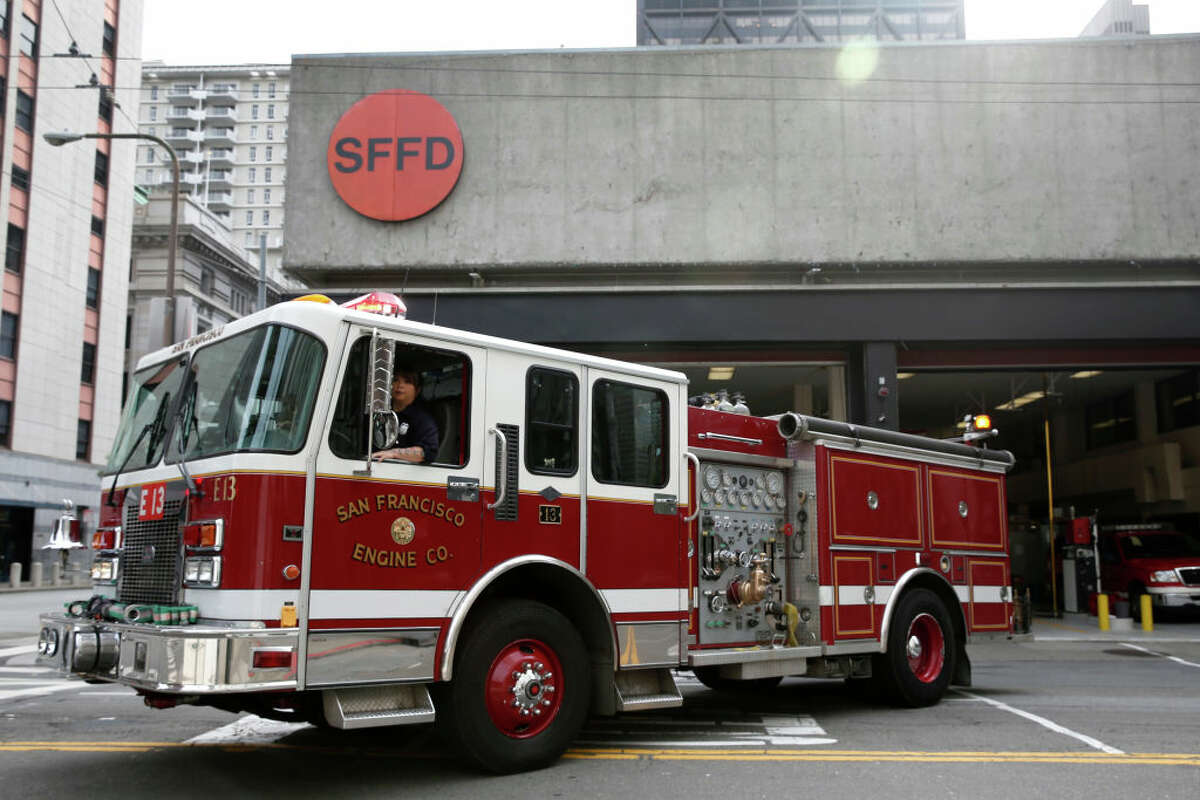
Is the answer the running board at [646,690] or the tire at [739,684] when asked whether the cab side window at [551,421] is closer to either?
the running board at [646,690]

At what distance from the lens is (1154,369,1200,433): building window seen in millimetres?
21237

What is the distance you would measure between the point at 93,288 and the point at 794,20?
37947mm

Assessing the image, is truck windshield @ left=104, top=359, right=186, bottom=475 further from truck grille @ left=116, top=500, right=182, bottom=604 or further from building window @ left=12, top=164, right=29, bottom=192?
building window @ left=12, top=164, right=29, bottom=192

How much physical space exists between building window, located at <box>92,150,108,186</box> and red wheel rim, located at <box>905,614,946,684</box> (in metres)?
44.4

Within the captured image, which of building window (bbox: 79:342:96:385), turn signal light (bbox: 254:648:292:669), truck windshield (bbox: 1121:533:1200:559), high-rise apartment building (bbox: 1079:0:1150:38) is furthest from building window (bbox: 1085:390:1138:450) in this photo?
building window (bbox: 79:342:96:385)

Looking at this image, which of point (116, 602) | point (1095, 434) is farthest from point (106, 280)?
point (116, 602)

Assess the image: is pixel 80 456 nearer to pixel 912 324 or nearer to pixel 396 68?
pixel 396 68

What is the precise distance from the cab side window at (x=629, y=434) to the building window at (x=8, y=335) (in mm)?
38238

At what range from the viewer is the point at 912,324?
16594 millimetres

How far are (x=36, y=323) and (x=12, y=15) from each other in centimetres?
1138

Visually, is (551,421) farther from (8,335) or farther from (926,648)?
(8,335)

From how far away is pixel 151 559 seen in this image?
5816mm

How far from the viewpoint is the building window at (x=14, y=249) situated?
38531 mm

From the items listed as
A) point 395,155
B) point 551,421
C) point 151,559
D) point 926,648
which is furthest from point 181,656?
point 395,155
